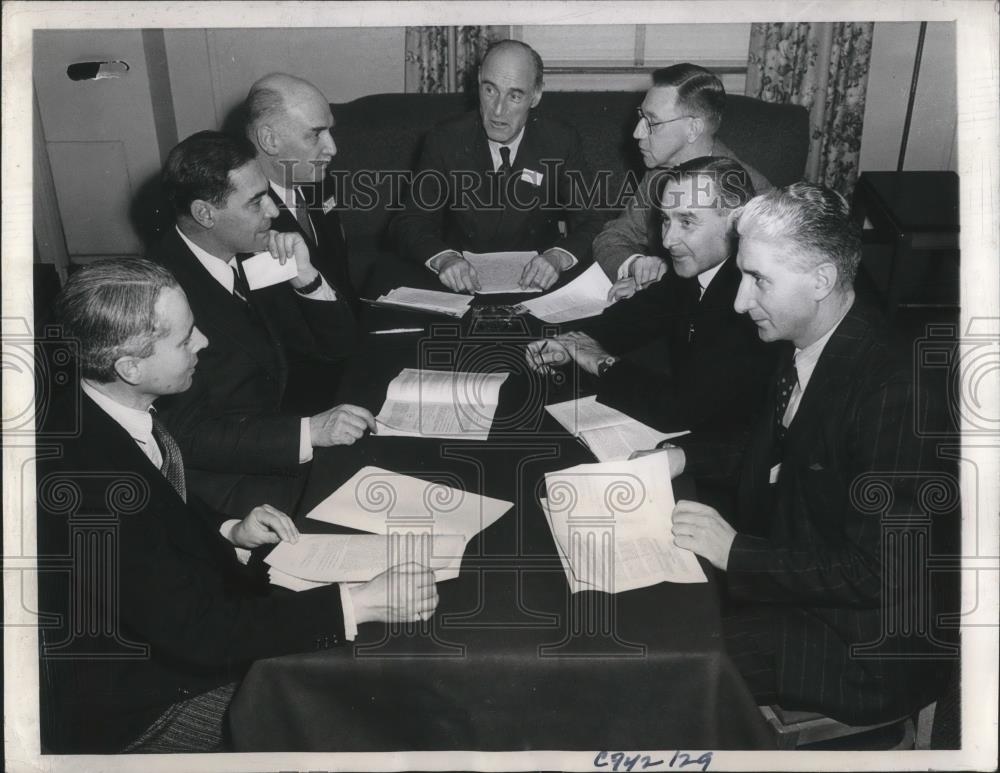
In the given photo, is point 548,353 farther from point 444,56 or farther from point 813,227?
point 444,56

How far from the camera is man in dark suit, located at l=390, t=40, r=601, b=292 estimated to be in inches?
150

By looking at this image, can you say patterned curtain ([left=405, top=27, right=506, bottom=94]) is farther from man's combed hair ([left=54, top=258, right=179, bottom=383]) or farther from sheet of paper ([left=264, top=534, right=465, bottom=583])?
sheet of paper ([left=264, top=534, right=465, bottom=583])

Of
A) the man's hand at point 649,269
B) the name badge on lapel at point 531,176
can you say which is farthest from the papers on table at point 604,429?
the name badge on lapel at point 531,176

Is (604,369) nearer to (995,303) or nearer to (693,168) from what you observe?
(693,168)

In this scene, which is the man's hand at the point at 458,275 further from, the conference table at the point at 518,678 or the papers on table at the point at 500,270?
the conference table at the point at 518,678

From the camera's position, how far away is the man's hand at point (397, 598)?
1.77 m

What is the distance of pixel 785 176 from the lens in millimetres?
4648

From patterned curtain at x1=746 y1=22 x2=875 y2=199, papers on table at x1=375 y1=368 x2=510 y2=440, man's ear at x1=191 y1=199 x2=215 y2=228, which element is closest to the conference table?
papers on table at x1=375 y1=368 x2=510 y2=440

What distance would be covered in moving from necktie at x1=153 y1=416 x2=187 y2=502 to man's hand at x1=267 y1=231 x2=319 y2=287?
111cm

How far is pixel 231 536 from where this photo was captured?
6.93 feet

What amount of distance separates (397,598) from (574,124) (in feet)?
11.1

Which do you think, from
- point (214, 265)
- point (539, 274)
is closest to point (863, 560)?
point (539, 274)

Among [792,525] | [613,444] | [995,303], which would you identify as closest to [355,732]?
[613,444]

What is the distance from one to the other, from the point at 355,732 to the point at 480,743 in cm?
25
